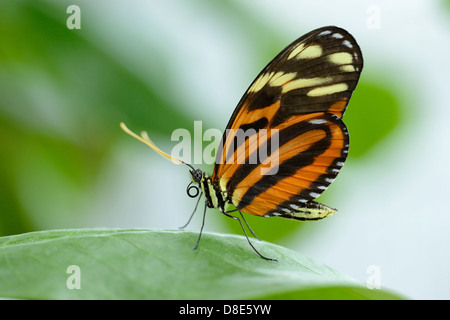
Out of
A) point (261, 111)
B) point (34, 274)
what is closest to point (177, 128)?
point (261, 111)

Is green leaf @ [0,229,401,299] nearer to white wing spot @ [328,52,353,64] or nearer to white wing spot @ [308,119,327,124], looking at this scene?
white wing spot @ [308,119,327,124]

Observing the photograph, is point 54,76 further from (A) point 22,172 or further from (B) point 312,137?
(B) point 312,137

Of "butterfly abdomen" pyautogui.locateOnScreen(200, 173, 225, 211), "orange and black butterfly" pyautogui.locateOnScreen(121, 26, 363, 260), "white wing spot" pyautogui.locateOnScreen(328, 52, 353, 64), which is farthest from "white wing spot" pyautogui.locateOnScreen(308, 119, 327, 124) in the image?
"butterfly abdomen" pyautogui.locateOnScreen(200, 173, 225, 211)

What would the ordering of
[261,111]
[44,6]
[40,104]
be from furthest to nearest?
[40,104], [44,6], [261,111]

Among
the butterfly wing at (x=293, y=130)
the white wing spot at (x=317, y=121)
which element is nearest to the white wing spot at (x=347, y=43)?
the butterfly wing at (x=293, y=130)

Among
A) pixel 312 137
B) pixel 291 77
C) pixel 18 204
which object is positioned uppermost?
pixel 291 77

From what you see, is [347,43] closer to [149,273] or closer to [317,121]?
[317,121]

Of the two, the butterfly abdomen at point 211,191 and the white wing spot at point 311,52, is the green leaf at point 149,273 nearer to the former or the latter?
the butterfly abdomen at point 211,191
